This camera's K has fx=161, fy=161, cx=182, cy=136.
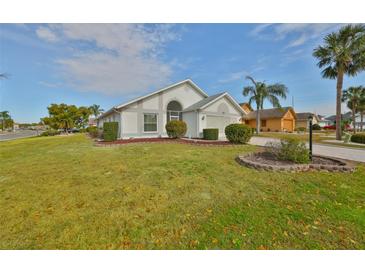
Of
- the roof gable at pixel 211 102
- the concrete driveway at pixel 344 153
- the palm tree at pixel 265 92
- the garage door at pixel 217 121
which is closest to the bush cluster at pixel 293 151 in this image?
the concrete driveway at pixel 344 153

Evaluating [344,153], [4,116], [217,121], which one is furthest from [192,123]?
[4,116]

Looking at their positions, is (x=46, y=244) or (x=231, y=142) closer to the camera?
(x=46, y=244)

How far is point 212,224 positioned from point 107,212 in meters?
2.03

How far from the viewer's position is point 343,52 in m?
14.7

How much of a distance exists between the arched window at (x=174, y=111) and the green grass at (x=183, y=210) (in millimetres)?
12435

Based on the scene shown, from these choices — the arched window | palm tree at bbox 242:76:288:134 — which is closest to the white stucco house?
the arched window

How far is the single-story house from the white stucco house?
20.3 m

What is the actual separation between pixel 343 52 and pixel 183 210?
2077 centimetres

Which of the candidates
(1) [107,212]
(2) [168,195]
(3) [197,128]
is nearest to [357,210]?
(2) [168,195]

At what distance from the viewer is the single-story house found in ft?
111

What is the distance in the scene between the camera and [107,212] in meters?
3.17

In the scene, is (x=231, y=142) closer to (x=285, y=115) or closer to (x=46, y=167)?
(x=46, y=167)

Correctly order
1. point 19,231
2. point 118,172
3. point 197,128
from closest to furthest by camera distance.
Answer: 1. point 19,231
2. point 118,172
3. point 197,128

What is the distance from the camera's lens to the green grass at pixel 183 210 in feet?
7.91
